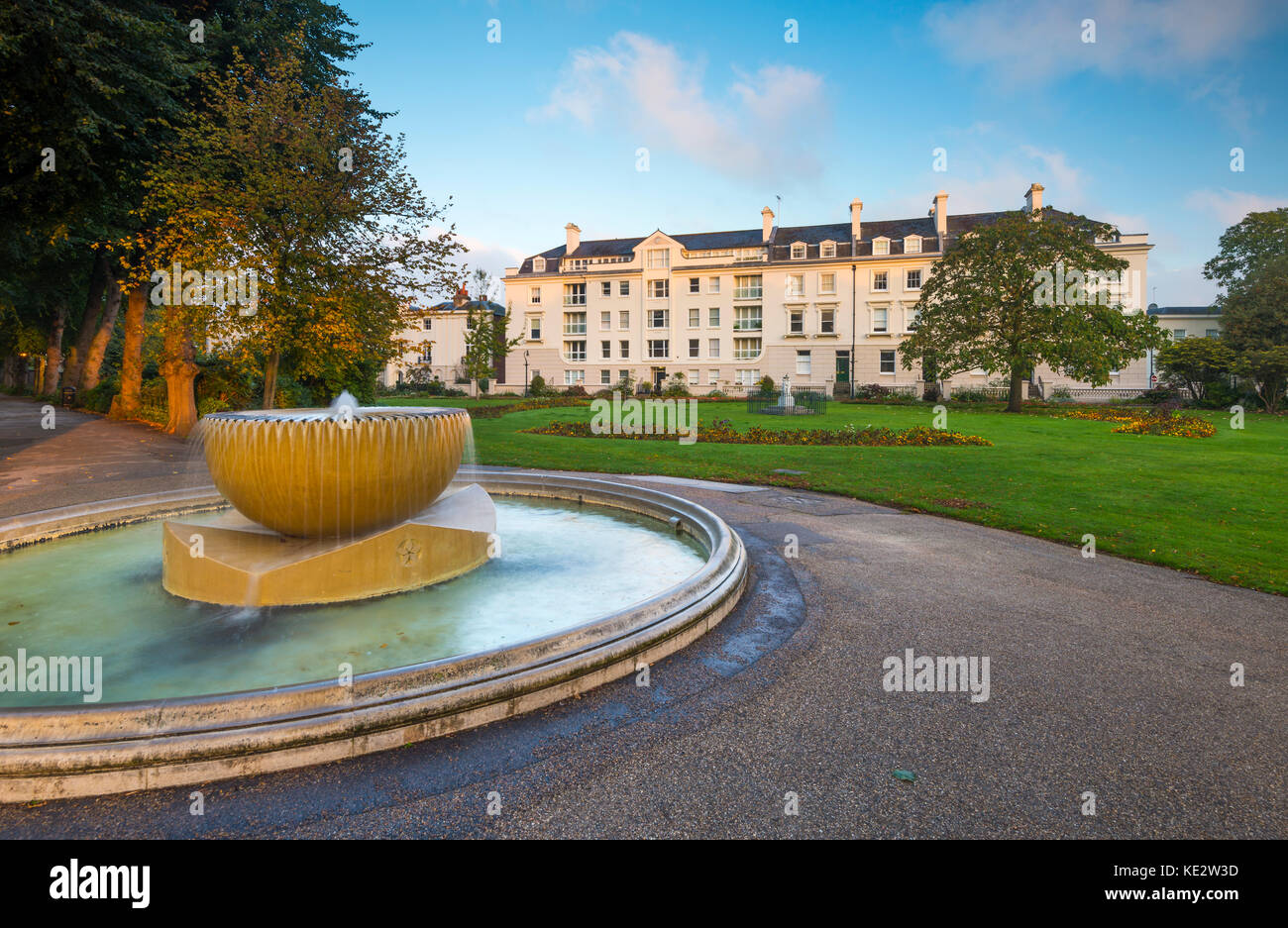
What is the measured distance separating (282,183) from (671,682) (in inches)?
570

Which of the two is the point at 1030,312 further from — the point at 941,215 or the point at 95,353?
the point at 95,353

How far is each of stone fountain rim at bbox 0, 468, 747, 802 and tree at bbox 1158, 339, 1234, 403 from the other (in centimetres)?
4911

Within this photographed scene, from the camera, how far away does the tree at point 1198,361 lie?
130 feet

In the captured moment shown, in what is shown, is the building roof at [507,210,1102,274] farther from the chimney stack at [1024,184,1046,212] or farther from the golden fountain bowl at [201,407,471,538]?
the golden fountain bowl at [201,407,471,538]

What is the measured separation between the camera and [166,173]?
573 inches

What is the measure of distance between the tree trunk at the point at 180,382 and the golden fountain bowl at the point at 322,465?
17142 millimetres

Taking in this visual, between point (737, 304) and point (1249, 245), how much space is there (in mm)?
51019

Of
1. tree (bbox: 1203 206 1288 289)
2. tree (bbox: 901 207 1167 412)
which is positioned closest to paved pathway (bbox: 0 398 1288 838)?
tree (bbox: 901 207 1167 412)

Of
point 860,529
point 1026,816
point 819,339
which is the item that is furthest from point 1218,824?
point 819,339

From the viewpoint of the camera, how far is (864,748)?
3793 mm

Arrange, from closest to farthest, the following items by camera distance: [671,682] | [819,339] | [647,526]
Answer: [671,682] → [647,526] → [819,339]

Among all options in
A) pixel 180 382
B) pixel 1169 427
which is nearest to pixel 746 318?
pixel 1169 427

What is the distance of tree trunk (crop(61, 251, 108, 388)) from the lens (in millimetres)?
26812
